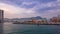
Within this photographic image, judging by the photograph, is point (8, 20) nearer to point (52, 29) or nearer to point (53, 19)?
point (53, 19)

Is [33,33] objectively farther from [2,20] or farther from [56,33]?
[2,20]

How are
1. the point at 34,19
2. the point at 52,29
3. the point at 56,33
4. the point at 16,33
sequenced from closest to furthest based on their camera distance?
the point at 34,19 → the point at 16,33 → the point at 56,33 → the point at 52,29

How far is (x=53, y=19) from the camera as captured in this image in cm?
515

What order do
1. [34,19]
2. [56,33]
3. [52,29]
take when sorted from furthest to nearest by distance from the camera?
[52,29], [56,33], [34,19]

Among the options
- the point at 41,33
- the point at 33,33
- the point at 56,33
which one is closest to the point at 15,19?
the point at 33,33

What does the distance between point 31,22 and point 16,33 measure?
44.4 inches

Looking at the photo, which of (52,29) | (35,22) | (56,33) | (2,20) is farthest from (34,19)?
(52,29)

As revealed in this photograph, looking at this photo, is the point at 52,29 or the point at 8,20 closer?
the point at 8,20

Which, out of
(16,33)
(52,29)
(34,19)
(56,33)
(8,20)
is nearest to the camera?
(8,20)

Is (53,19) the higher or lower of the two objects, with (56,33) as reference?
higher

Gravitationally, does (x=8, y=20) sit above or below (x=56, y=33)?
above

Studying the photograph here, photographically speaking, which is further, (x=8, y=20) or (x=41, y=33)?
(x=41, y=33)

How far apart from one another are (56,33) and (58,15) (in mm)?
1731

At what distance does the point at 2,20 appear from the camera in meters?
5.00
